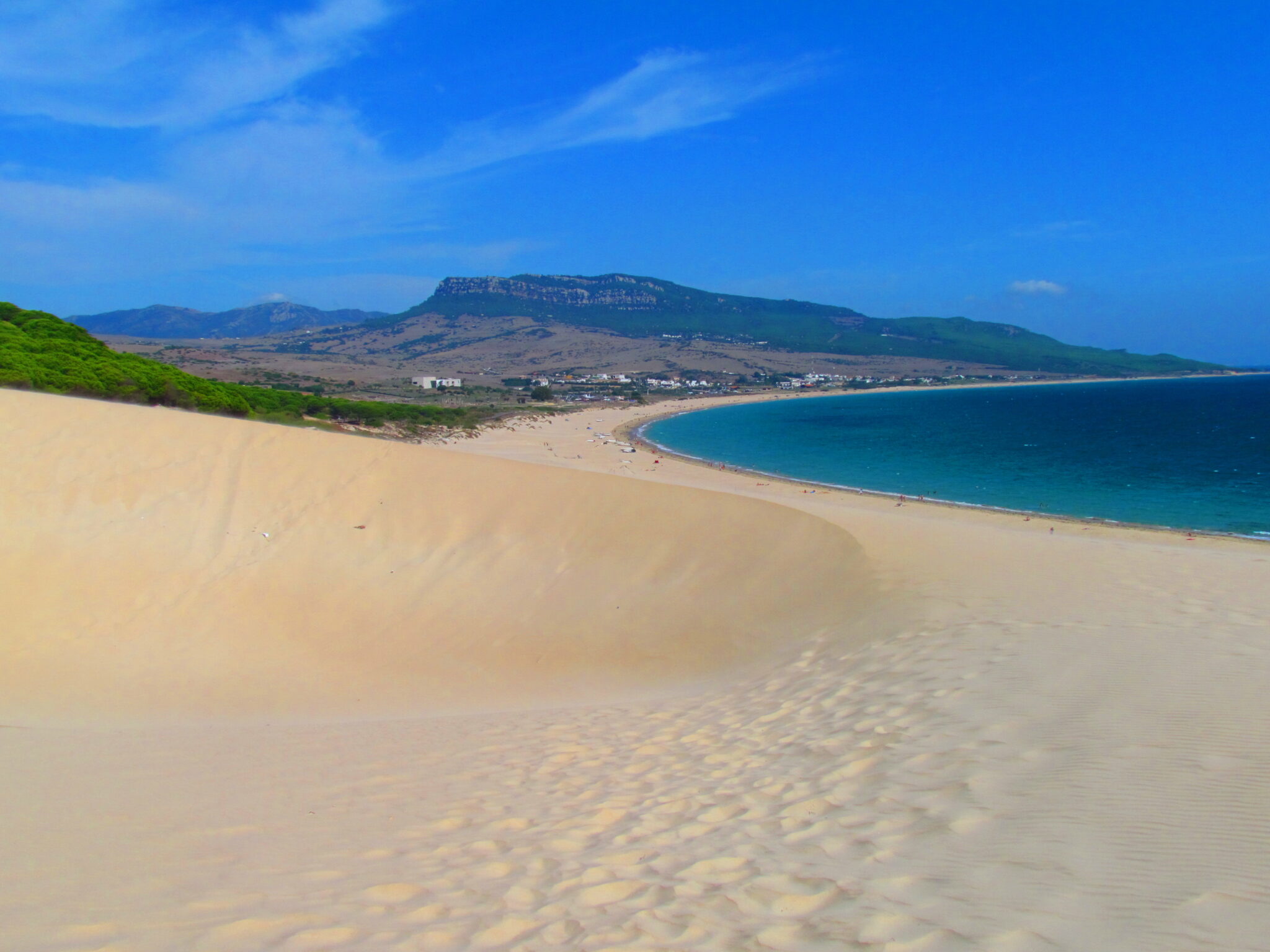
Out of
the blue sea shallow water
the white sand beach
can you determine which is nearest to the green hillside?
the white sand beach

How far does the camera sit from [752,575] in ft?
37.6

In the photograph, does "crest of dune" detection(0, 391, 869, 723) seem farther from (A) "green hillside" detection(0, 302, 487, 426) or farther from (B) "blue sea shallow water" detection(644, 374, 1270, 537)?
(B) "blue sea shallow water" detection(644, 374, 1270, 537)

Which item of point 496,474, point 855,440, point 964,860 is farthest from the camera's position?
point 855,440

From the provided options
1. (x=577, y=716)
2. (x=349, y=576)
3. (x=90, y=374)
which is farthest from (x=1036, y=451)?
(x=90, y=374)

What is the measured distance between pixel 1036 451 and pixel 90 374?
4759cm

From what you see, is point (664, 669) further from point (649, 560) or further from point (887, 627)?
point (649, 560)

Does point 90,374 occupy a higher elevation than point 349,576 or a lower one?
higher

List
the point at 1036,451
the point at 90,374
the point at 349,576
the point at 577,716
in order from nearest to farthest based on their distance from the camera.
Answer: the point at 577,716, the point at 349,576, the point at 90,374, the point at 1036,451

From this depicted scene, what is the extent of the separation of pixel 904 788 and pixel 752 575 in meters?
6.73

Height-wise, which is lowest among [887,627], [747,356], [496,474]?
[887,627]

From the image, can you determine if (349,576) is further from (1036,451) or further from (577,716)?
(1036,451)

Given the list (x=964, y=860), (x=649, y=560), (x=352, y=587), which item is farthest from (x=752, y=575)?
(x=964, y=860)

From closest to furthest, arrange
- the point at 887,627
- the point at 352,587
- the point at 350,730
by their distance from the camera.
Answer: the point at 350,730, the point at 887,627, the point at 352,587

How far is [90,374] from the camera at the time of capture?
2191cm
